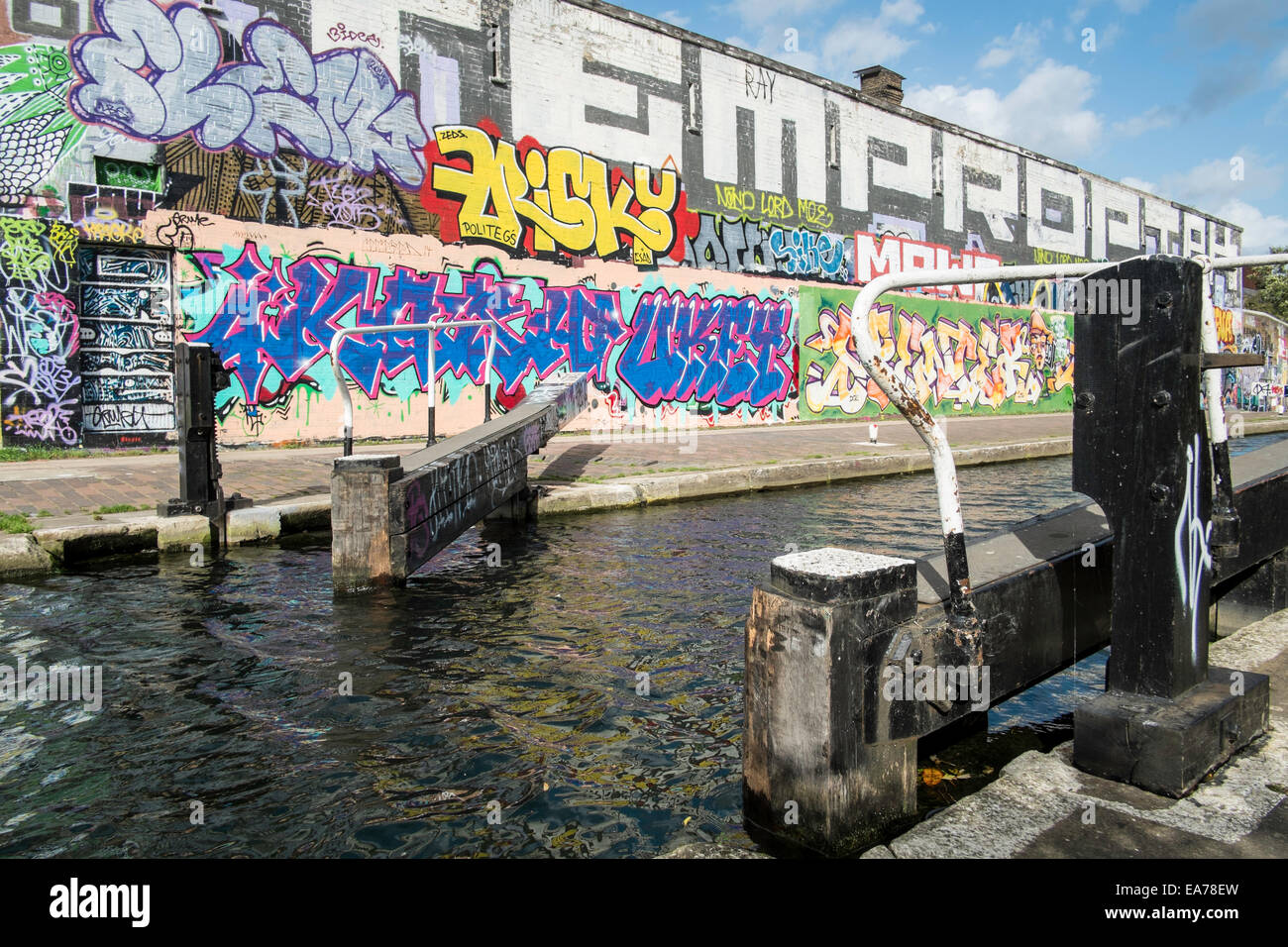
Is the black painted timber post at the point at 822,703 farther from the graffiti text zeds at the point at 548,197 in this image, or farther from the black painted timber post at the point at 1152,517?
the graffiti text zeds at the point at 548,197

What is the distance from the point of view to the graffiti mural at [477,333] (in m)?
13.3

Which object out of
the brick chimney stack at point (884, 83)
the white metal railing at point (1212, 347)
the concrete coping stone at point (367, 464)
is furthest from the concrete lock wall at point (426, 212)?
the white metal railing at point (1212, 347)

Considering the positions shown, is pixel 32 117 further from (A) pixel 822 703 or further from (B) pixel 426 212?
(A) pixel 822 703

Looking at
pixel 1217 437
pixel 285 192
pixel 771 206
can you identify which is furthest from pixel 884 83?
pixel 1217 437

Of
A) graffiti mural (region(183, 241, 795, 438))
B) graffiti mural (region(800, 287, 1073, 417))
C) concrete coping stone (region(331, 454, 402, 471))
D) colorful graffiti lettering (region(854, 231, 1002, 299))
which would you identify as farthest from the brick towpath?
colorful graffiti lettering (region(854, 231, 1002, 299))

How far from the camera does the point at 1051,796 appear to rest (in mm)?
2717

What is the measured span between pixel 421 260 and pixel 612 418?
498 centimetres

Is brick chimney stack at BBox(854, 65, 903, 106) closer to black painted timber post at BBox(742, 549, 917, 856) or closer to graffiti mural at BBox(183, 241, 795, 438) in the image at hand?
graffiti mural at BBox(183, 241, 795, 438)

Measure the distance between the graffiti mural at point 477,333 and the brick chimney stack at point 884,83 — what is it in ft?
27.7

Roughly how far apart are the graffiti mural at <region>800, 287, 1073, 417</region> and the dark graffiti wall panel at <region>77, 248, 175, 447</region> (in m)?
13.8

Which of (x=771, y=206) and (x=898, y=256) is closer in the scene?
(x=771, y=206)

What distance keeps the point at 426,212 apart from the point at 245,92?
323 centimetres

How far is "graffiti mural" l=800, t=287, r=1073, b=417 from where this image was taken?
2239 cm

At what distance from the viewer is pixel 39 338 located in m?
11.7
